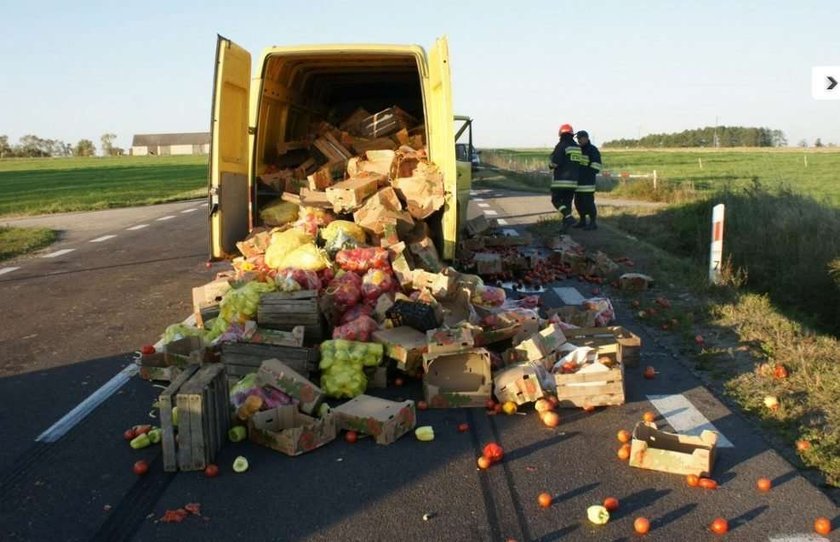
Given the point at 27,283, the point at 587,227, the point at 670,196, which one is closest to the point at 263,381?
the point at 27,283

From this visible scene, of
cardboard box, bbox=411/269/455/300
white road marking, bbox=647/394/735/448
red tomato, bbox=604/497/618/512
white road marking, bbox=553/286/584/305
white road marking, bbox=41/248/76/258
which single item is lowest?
red tomato, bbox=604/497/618/512

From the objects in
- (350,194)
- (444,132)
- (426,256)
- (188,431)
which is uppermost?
(444,132)

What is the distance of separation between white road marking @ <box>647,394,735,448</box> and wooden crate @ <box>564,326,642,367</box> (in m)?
0.68

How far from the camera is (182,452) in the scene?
434 cm

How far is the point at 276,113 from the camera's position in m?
9.85

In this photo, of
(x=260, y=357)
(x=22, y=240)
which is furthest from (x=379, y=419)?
(x=22, y=240)

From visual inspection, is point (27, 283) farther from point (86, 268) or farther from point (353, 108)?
point (353, 108)

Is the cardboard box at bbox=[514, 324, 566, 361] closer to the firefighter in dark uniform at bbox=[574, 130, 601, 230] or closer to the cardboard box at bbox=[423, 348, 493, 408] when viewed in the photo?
the cardboard box at bbox=[423, 348, 493, 408]

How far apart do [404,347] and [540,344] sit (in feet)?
3.37

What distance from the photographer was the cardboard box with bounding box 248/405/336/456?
455cm

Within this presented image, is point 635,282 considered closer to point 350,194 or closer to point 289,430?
point 350,194

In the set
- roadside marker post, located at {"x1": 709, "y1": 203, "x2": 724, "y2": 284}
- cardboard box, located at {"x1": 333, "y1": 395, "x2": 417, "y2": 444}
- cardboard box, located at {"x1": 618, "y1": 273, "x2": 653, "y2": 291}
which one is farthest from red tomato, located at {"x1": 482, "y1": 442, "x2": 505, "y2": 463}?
roadside marker post, located at {"x1": 709, "y1": 203, "x2": 724, "y2": 284}

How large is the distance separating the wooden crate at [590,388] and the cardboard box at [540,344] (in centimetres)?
46

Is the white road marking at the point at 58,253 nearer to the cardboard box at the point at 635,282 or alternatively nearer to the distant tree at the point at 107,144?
the cardboard box at the point at 635,282
